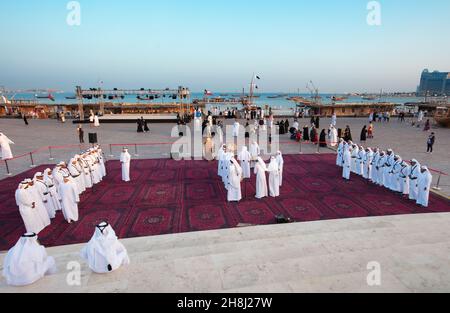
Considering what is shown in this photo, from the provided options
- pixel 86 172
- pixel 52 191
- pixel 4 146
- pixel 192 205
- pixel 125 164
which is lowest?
pixel 192 205

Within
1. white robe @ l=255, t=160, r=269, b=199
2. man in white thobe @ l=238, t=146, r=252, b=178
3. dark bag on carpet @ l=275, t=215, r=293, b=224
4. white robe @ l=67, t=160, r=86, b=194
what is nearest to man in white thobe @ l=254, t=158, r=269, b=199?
white robe @ l=255, t=160, r=269, b=199

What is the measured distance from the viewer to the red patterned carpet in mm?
7043

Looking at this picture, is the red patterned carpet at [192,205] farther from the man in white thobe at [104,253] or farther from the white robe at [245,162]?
the man in white thobe at [104,253]

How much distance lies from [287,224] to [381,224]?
2253mm

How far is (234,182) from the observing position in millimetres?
8570

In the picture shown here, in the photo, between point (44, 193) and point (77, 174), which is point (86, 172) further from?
point (44, 193)

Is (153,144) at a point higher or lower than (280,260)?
higher

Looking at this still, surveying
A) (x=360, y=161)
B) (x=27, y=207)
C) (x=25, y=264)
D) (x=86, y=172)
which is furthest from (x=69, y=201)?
(x=360, y=161)

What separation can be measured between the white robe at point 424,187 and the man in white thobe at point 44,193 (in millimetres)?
11001

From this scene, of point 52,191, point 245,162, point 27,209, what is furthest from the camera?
point 245,162

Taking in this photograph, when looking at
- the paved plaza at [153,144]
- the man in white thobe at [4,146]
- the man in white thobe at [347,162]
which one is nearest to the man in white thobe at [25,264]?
the paved plaza at [153,144]

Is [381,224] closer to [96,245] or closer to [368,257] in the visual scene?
[368,257]

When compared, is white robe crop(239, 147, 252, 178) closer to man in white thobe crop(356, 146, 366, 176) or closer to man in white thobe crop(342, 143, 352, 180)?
man in white thobe crop(342, 143, 352, 180)

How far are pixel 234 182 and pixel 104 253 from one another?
481cm
